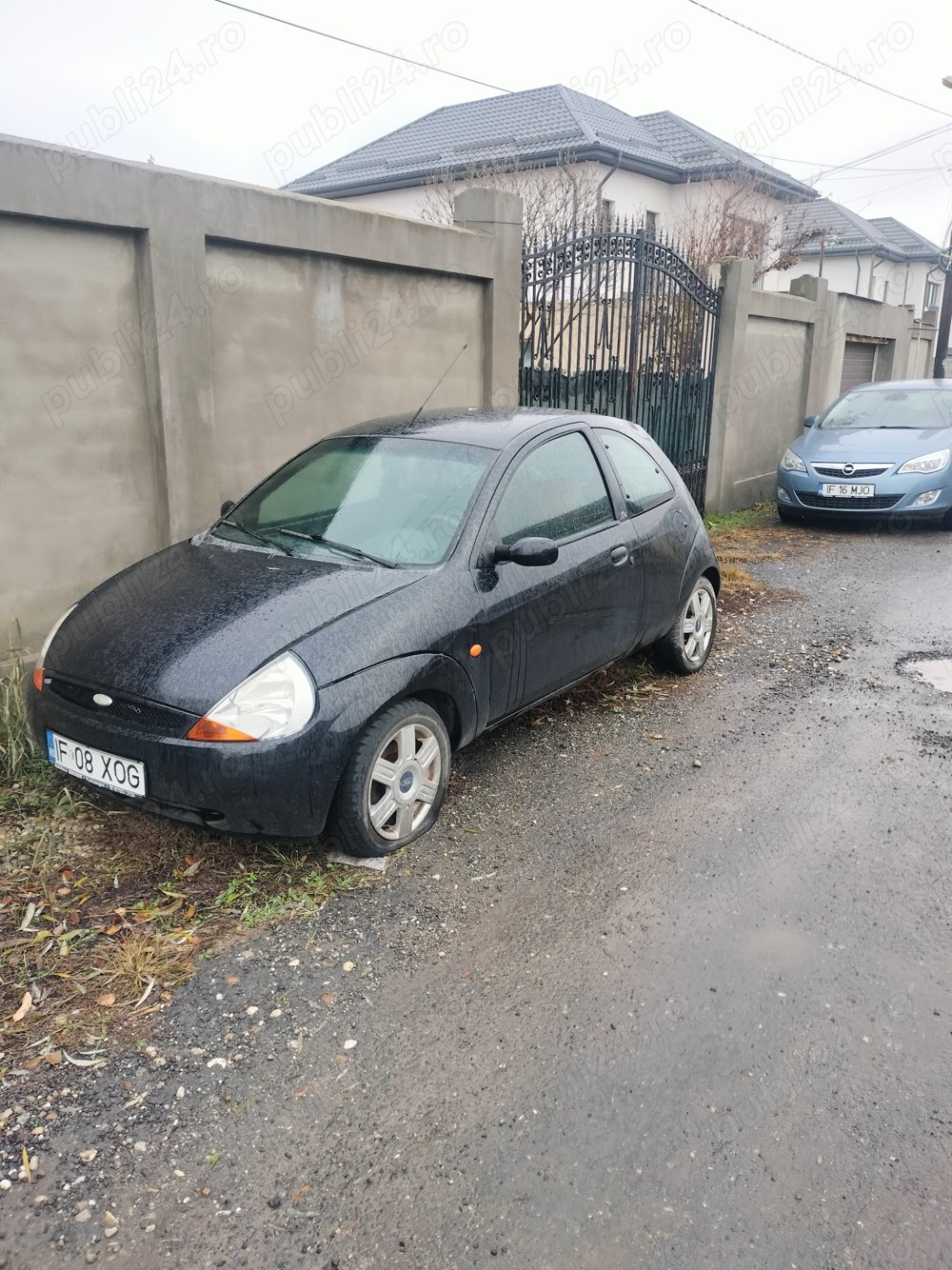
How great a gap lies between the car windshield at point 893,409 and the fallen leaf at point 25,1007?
11061 mm

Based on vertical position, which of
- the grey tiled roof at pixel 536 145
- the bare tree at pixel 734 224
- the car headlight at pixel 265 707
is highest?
the grey tiled roof at pixel 536 145

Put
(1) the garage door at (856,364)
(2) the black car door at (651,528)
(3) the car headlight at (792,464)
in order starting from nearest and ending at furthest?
1. (2) the black car door at (651,528)
2. (3) the car headlight at (792,464)
3. (1) the garage door at (856,364)

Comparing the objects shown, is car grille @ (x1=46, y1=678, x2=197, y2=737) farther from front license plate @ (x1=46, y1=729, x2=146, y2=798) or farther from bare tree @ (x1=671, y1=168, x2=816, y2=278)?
bare tree @ (x1=671, y1=168, x2=816, y2=278)

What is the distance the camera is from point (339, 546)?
162 inches

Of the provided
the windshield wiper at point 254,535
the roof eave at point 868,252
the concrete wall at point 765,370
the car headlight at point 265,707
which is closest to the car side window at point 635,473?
the windshield wiper at point 254,535

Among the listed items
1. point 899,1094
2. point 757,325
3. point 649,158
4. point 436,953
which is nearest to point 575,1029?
point 436,953

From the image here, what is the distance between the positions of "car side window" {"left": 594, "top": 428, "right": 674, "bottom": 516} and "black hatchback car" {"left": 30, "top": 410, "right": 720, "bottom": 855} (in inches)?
0.8

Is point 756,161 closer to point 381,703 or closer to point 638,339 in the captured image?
point 638,339

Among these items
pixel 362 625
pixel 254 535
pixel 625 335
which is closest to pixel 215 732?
pixel 362 625

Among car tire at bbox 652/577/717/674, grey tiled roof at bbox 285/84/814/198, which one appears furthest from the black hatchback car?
grey tiled roof at bbox 285/84/814/198

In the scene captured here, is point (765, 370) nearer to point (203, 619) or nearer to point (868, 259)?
point (203, 619)

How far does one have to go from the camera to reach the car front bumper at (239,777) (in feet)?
10.6

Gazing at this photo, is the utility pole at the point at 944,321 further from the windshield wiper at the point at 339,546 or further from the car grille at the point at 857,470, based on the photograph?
the windshield wiper at the point at 339,546

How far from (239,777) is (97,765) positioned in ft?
2.03
